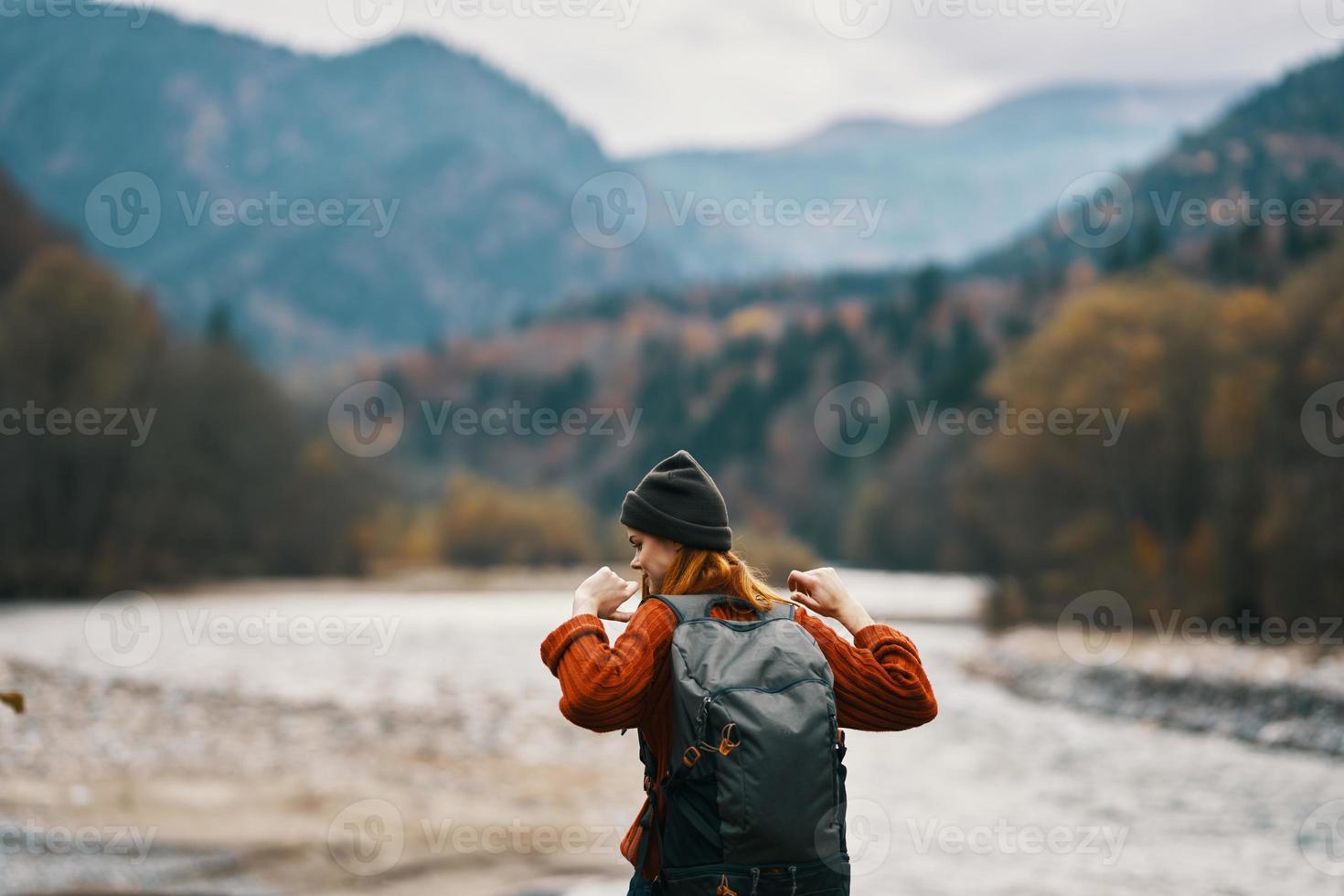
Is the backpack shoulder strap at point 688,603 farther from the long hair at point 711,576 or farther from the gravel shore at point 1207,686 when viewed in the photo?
the gravel shore at point 1207,686

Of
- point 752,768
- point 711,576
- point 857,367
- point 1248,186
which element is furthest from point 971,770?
point 857,367

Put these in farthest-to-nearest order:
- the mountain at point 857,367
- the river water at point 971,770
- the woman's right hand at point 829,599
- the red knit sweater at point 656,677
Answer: the mountain at point 857,367
the river water at point 971,770
the woman's right hand at point 829,599
the red knit sweater at point 656,677

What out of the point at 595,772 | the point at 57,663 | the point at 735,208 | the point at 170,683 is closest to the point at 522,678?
the point at 170,683

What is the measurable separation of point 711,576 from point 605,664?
39 centimetres

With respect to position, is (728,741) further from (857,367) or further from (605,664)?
(857,367)

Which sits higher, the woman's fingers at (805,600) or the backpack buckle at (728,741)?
the woman's fingers at (805,600)

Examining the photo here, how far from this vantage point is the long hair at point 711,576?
3596mm

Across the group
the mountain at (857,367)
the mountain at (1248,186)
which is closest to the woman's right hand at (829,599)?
the mountain at (1248,186)

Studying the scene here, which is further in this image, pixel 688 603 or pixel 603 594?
pixel 603 594

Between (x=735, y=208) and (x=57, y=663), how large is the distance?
22572 mm

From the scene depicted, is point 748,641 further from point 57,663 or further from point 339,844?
point 57,663

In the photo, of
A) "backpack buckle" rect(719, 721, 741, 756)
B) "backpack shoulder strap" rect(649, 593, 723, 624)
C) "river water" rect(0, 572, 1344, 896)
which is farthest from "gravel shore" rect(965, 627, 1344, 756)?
"backpack buckle" rect(719, 721, 741, 756)

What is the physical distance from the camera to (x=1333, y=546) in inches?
1211

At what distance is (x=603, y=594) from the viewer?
11.9 ft
